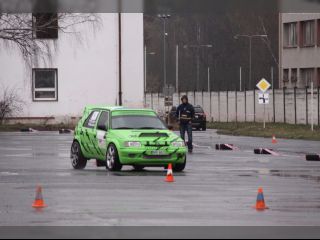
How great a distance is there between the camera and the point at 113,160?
2619 cm

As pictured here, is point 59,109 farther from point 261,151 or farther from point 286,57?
point 261,151

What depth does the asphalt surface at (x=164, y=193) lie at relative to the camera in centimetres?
1586

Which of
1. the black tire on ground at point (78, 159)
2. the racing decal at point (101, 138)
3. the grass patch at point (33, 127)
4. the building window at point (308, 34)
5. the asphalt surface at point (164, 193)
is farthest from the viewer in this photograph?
the building window at point (308, 34)

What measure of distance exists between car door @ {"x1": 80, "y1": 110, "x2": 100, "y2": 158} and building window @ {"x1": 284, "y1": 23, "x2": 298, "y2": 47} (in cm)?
5620

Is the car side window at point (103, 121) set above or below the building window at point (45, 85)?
below

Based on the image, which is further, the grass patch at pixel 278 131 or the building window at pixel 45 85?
the building window at pixel 45 85

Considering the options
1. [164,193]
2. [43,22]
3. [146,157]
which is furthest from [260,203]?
[43,22]

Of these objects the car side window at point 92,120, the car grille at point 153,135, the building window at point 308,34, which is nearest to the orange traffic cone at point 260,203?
the car grille at point 153,135

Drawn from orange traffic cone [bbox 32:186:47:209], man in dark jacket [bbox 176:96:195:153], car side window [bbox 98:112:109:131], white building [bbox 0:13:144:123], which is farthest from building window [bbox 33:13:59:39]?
orange traffic cone [bbox 32:186:47:209]

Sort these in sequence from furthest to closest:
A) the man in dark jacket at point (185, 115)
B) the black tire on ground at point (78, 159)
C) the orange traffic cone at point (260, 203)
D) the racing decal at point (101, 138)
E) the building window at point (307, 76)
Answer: the building window at point (307, 76) → the man in dark jacket at point (185, 115) → the black tire on ground at point (78, 159) → the racing decal at point (101, 138) → the orange traffic cone at point (260, 203)

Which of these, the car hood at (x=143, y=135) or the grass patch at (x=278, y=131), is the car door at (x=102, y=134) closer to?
the car hood at (x=143, y=135)

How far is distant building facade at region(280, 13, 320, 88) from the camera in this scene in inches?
3123

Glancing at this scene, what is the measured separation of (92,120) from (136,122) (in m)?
1.33

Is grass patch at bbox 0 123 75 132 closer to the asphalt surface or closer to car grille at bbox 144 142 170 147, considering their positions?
the asphalt surface
